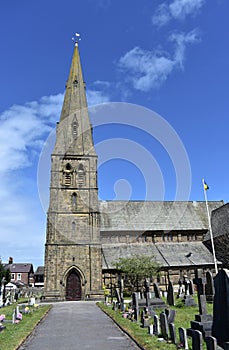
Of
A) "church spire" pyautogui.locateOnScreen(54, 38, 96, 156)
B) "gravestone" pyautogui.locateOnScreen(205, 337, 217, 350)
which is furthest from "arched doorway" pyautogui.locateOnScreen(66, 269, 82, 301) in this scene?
"gravestone" pyautogui.locateOnScreen(205, 337, 217, 350)

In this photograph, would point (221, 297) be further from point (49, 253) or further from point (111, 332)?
point (49, 253)

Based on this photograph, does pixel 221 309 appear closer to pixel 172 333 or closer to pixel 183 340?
pixel 183 340

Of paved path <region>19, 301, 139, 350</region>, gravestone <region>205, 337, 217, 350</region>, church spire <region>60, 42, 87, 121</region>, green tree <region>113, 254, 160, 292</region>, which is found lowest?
paved path <region>19, 301, 139, 350</region>

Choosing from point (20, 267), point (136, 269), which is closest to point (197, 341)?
point (136, 269)

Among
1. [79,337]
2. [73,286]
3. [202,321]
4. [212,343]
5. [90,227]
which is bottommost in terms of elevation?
[79,337]

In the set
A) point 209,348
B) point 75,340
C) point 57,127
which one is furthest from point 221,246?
point 209,348

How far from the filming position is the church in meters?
32.3

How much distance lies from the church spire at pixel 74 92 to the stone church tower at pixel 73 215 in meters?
Result: 0.14

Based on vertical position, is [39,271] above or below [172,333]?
above

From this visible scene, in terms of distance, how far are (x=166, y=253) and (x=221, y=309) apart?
2982 cm

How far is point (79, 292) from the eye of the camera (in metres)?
32.2

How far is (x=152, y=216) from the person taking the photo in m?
41.6

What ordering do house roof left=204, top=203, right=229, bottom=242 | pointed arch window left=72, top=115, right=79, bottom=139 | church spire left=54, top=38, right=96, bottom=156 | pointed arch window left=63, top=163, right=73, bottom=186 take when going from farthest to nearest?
pointed arch window left=72, top=115, right=79, bottom=139
church spire left=54, top=38, right=96, bottom=156
house roof left=204, top=203, right=229, bottom=242
pointed arch window left=63, top=163, right=73, bottom=186

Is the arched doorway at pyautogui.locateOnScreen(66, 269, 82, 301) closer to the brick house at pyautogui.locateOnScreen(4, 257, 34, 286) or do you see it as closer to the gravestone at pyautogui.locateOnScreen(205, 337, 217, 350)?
the gravestone at pyautogui.locateOnScreen(205, 337, 217, 350)
